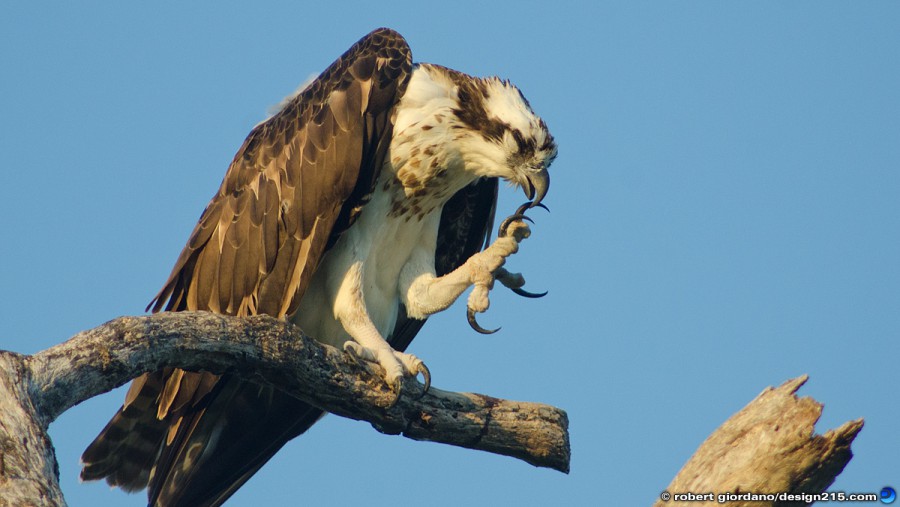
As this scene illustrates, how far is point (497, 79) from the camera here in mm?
7848

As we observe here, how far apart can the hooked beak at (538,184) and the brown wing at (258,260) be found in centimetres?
112

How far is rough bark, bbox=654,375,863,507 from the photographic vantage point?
5.02 metres

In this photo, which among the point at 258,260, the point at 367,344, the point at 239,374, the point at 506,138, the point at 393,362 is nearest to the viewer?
the point at 239,374

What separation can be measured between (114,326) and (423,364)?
2.26 m

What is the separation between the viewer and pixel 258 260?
7246 millimetres

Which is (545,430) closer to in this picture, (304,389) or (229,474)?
(304,389)

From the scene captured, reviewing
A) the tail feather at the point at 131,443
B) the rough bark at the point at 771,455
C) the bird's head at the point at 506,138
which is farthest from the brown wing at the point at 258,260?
the rough bark at the point at 771,455

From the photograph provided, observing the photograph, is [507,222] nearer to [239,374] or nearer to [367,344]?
[367,344]

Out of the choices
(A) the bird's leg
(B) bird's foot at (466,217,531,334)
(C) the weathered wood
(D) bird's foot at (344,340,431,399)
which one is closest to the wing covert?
(A) the bird's leg

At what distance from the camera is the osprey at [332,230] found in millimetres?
7141

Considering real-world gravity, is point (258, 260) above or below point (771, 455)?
above

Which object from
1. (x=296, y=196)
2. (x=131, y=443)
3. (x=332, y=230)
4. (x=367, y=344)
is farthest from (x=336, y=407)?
(x=296, y=196)

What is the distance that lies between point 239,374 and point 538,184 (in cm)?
278

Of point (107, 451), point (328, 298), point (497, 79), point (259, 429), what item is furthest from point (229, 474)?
point (497, 79)
